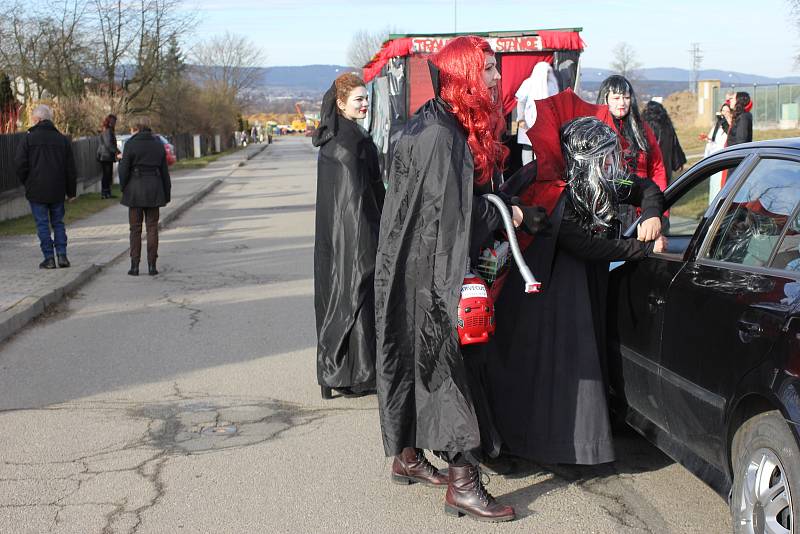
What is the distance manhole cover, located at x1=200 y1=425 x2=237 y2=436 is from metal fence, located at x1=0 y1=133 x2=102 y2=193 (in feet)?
38.0

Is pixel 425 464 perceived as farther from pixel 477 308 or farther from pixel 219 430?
pixel 219 430

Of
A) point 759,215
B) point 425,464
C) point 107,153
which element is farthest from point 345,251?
point 107,153

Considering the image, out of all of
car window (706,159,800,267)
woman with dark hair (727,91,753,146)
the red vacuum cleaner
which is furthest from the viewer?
woman with dark hair (727,91,753,146)

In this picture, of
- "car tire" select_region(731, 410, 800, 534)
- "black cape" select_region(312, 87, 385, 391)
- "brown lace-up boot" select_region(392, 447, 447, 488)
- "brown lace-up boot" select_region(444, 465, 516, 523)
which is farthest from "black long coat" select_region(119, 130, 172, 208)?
"car tire" select_region(731, 410, 800, 534)

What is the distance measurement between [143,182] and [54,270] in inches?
57.9

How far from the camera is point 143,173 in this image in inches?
465

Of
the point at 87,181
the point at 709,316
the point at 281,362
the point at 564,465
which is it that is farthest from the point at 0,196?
the point at 709,316

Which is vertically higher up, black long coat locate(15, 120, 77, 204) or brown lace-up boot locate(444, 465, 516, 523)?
black long coat locate(15, 120, 77, 204)

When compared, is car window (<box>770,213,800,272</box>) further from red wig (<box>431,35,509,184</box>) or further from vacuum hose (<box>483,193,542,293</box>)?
red wig (<box>431,35,509,184</box>)

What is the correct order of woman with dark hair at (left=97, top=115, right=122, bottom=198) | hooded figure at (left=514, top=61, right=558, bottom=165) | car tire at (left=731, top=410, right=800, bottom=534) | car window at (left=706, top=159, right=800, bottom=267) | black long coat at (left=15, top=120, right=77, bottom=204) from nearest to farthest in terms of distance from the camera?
car tire at (left=731, top=410, right=800, bottom=534) < car window at (left=706, top=159, right=800, bottom=267) < black long coat at (left=15, top=120, right=77, bottom=204) < hooded figure at (left=514, top=61, right=558, bottom=165) < woman with dark hair at (left=97, top=115, right=122, bottom=198)

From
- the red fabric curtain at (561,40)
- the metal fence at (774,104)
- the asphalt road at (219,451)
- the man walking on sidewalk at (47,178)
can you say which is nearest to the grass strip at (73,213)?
the man walking on sidewalk at (47,178)

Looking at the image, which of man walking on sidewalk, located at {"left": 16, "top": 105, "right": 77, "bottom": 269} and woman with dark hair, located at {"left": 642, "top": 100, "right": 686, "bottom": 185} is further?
woman with dark hair, located at {"left": 642, "top": 100, "right": 686, "bottom": 185}

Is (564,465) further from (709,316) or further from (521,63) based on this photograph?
(521,63)

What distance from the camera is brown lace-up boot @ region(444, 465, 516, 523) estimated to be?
443 cm
